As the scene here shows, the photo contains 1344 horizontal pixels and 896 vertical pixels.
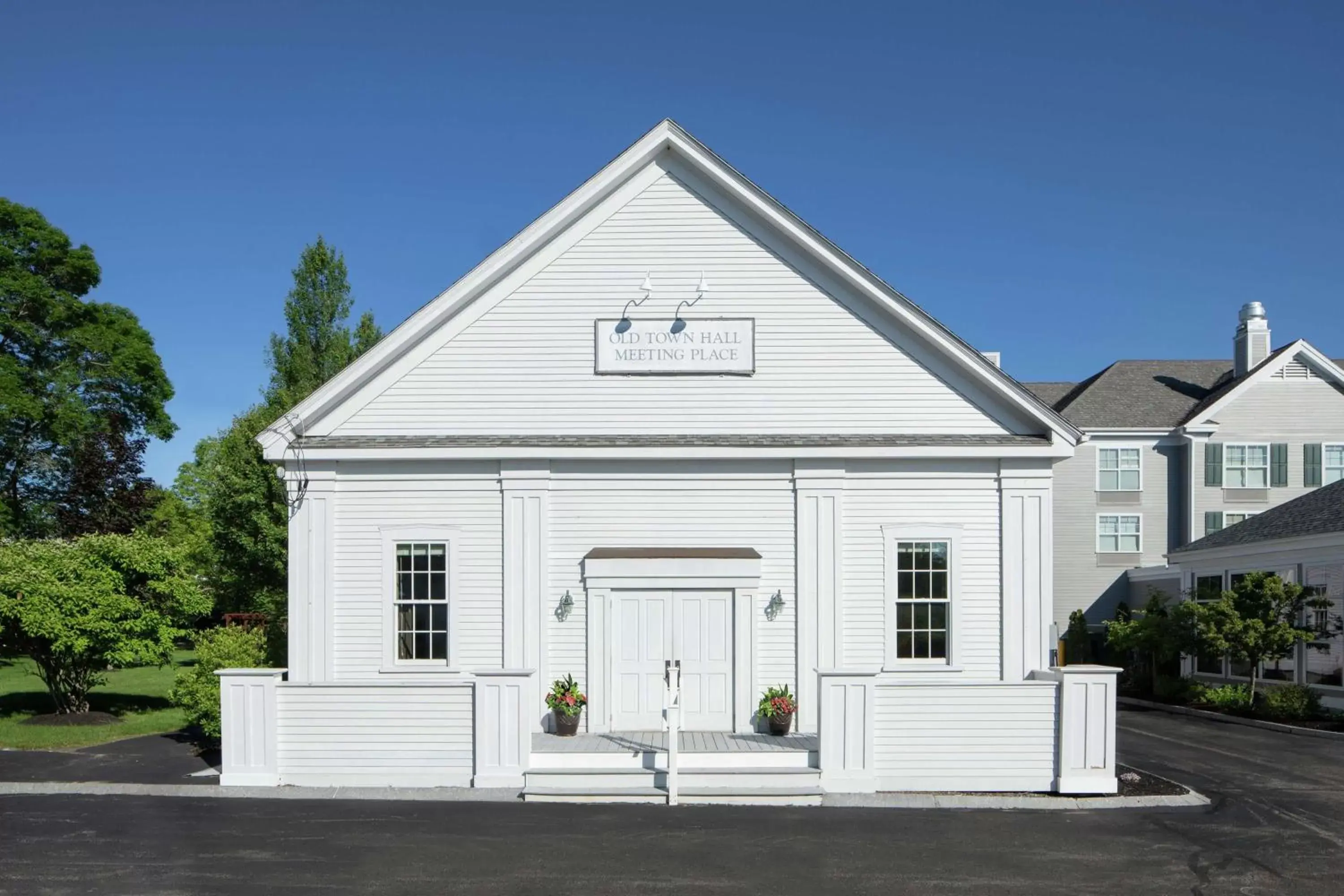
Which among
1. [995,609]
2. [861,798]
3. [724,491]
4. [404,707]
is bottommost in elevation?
[861,798]

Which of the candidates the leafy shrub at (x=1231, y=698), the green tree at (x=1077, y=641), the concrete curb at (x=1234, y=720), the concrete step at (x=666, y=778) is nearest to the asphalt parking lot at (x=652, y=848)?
the concrete step at (x=666, y=778)

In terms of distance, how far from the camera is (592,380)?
15.9 meters

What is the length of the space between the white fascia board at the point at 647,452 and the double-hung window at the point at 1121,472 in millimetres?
22811

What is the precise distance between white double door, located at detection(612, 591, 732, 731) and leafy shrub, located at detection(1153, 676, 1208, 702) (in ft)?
53.7

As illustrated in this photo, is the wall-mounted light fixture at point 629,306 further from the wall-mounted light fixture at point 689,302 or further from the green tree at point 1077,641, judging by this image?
the green tree at point 1077,641

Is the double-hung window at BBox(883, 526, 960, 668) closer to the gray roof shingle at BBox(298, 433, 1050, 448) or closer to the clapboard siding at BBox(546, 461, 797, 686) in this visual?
the gray roof shingle at BBox(298, 433, 1050, 448)

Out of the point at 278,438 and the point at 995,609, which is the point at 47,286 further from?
the point at 995,609

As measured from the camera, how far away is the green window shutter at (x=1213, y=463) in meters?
35.7

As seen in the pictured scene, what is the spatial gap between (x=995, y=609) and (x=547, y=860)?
327 inches

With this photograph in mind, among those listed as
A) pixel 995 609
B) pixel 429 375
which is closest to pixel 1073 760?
pixel 995 609

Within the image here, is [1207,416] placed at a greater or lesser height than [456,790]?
greater

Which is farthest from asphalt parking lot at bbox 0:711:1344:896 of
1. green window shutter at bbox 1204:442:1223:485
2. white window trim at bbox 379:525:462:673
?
green window shutter at bbox 1204:442:1223:485

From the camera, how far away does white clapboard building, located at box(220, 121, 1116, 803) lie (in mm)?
15406

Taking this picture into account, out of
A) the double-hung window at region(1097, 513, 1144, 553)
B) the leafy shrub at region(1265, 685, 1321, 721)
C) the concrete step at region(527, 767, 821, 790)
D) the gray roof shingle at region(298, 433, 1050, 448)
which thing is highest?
the gray roof shingle at region(298, 433, 1050, 448)
